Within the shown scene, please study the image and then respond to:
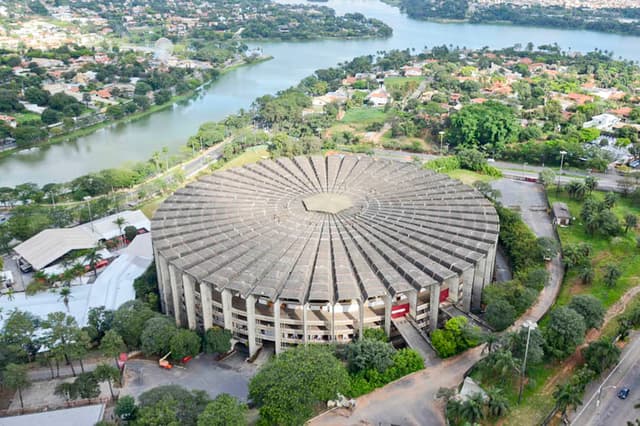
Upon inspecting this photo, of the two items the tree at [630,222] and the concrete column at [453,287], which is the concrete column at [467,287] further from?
the tree at [630,222]

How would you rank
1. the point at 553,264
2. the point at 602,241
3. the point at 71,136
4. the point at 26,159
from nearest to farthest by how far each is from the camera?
the point at 553,264 < the point at 602,241 < the point at 26,159 < the point at 71,136

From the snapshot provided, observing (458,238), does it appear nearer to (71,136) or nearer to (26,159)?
(26,159)

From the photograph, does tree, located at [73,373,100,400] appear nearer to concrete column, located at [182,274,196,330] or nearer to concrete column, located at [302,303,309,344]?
concrete column, located at [182,274,196,330]

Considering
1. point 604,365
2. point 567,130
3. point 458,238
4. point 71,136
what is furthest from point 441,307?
point 71,136

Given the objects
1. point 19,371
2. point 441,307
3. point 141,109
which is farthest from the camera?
point 141,109

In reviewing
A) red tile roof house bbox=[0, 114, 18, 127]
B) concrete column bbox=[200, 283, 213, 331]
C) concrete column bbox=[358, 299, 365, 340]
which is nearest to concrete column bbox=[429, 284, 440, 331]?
concrete column bbox=[358, 299, 365, 340]

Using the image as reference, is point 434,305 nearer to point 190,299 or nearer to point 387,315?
point 387,315

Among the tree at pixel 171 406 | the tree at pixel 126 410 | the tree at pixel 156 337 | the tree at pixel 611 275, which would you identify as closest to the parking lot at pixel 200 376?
the tree at pixel 156 337
